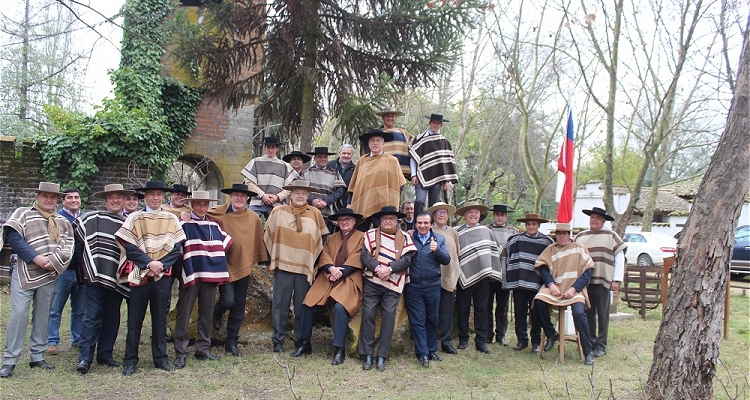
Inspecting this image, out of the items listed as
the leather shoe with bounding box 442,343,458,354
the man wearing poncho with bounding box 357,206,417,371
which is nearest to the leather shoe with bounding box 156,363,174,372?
the man wearing poncho with bounding box 357,206,417,371

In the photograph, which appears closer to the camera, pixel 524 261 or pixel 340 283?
pixel 340 283

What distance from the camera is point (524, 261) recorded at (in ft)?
25.4

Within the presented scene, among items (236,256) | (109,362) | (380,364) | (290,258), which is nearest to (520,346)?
(380,364)

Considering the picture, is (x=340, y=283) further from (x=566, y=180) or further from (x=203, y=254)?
(x=566, y=180)

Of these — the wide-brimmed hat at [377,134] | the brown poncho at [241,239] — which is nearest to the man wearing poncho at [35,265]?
the brown poncho at [241,239]

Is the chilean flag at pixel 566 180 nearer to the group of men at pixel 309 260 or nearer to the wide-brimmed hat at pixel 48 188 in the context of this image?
the group of men at pixel 309 260

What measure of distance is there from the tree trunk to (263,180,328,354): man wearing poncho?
384 centimetres

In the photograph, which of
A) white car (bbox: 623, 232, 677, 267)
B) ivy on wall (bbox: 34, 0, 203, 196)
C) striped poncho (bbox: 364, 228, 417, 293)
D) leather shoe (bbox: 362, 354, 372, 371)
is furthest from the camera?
white car (bbox: 623, 232, 677, 267)

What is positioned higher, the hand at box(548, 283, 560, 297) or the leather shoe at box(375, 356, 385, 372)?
the hand at box(548, 283, 560, 297)

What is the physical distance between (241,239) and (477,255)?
302 cm

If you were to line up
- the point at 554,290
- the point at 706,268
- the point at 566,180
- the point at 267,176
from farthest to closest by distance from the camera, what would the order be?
the point at 566,180, the point at 267,176, the point at 554,290, the point at 706,268

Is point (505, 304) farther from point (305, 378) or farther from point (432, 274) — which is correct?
point (305, 378)

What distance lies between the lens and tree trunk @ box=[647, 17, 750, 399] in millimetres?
4449

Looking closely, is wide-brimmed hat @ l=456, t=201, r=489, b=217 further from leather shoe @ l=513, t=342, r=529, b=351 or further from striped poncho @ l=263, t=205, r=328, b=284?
striped poncho @ l=263, t=205, r=328, b=284
